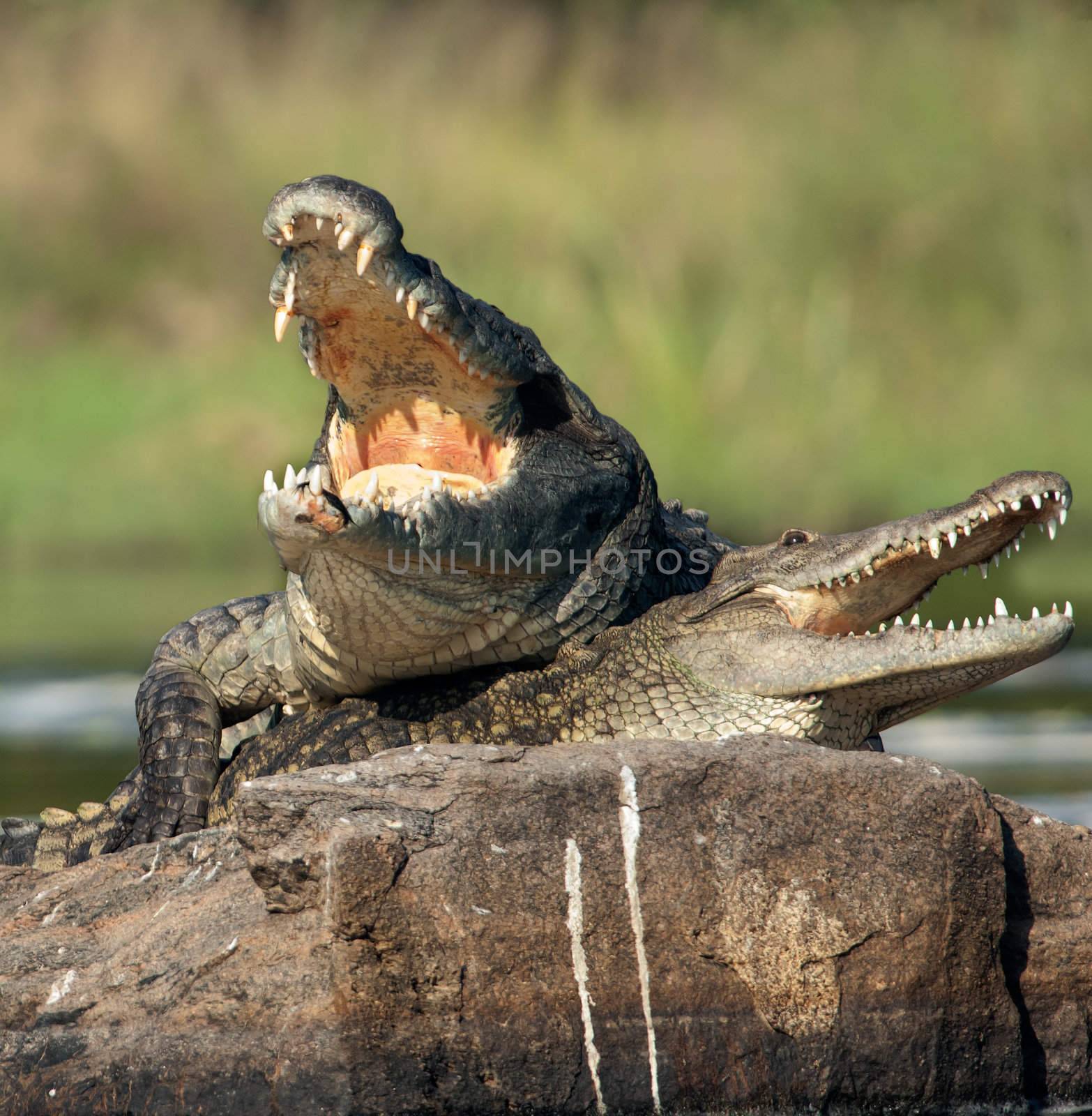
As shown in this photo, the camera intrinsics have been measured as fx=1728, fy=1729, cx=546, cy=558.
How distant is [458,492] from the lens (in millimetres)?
4516

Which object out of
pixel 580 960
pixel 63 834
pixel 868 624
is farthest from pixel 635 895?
pixel 63 834

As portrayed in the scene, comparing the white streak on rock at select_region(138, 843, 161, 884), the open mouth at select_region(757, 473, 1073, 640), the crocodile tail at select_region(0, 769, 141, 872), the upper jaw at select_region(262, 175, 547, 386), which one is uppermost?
the upper jaw at select_region(262, 175, 547, 386)

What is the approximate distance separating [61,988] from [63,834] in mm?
1956

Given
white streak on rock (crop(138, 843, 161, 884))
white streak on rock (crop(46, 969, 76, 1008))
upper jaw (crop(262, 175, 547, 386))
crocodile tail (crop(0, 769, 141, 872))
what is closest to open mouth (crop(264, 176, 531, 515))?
upper jaw (crop(262, 175, 547, 386))

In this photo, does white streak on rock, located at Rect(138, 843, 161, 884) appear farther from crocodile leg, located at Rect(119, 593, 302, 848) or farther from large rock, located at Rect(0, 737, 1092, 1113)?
crocodile leg, located at Rect(119, 593, 302, 848)

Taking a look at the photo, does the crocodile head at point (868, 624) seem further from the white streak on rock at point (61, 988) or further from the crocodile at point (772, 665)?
the white streak on rock at point (61, 988)

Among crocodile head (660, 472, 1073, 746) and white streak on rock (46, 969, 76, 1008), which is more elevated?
crocodile head (660, 472, 1073, 746)

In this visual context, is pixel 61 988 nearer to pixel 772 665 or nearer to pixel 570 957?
pixel 570 957

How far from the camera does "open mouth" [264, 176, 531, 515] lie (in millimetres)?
4102

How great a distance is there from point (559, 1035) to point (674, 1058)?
9.2 inches

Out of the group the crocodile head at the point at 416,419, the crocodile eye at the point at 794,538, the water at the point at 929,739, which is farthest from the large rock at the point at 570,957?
the water at the point at 929,739

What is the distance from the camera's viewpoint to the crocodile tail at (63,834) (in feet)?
17.7

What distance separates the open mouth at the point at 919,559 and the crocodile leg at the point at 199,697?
1.44 m

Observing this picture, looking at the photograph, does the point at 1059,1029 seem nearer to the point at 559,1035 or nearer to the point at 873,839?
the point at 873,839
